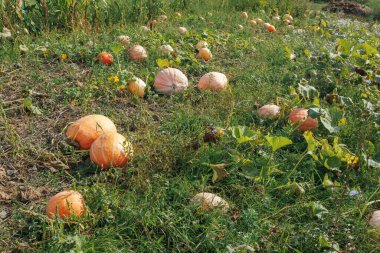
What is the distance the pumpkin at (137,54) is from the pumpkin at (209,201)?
2584 millimetres

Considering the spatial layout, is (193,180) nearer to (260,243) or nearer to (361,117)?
(260,243)

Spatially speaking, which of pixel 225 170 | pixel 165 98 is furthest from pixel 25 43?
pixel 225 170

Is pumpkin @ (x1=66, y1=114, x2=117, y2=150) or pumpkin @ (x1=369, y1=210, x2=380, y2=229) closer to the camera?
pumpkin @ (x1=369, y1=210, x2=380, y2=229)

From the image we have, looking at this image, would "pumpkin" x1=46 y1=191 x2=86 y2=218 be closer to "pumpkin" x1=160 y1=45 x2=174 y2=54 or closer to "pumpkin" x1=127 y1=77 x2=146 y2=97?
"pumpkin" x1=127 y1=77 x2=146 y2=97

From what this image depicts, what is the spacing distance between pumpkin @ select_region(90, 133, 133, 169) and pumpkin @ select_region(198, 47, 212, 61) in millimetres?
2496

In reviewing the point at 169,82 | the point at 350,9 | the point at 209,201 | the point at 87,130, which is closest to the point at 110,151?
the point at 87,130

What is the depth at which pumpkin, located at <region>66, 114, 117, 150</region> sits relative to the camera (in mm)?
2943

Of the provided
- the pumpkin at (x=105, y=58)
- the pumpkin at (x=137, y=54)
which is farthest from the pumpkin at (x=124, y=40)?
the pumpkin at (x=105, y=58)

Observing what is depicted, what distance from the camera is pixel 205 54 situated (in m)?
5.00

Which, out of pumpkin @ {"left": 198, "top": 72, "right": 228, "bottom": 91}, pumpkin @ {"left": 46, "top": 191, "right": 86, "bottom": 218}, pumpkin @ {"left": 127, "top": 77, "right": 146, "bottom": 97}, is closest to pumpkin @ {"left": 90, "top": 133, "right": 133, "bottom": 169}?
pumpkin @ {"left": 46, "top": 191, "right": 86, "bottom": 218}

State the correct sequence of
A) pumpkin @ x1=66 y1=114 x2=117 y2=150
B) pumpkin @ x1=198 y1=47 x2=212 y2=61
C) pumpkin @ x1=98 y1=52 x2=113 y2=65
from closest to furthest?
1. pumpkin @ x1=66 y1=114 x2=117 y2=150
2. pumpkin @ x1=98 y1=52 x2=113 y2=65
3. pumpkin @ x1=198 y1=47 x2=212 y2=61

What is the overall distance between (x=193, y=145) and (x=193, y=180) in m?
0.28

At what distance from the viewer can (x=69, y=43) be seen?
4.94 m

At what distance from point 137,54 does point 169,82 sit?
3.01ft
